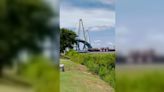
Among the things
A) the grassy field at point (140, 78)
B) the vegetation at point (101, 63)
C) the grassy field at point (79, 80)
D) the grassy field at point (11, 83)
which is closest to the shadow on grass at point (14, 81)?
the grassy field at point (11, 83)

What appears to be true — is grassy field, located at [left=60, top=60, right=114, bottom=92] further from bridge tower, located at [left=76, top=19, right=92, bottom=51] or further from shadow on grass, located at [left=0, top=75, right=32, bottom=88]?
shadow on grass, located at [left=0, top=75, right=32, bottom=88]

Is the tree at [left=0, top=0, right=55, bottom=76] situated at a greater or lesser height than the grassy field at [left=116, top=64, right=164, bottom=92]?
greater

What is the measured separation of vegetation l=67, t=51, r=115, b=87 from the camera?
2939mm

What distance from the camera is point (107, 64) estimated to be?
9.78 ft

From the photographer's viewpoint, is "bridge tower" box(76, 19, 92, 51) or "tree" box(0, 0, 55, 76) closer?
"tree" box(0, 0, 55, 76)

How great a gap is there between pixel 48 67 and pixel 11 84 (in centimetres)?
31

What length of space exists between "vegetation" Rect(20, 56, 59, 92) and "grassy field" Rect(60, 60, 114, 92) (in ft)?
0.39

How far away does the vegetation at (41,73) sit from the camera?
2.53 meters

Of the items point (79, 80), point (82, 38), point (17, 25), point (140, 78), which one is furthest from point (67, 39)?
point (140, 78)

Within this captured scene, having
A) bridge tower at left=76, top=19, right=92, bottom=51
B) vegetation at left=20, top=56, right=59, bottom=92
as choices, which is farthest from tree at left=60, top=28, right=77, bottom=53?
vegetation at left=20, top=56, right=59, bottom=92

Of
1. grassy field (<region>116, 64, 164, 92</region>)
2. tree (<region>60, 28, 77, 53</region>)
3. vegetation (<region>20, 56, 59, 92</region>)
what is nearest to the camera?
vegetation (<region>20, 56, 59, 92</region>)

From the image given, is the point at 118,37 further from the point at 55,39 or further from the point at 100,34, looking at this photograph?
the point at 55,39

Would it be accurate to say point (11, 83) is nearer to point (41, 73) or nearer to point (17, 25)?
point (41, 73)

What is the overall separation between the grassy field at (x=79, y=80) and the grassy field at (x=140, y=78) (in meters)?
0.14
